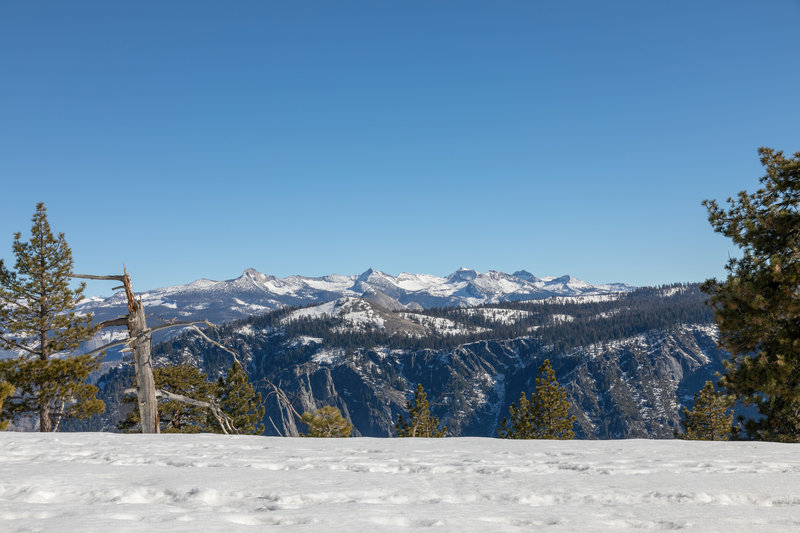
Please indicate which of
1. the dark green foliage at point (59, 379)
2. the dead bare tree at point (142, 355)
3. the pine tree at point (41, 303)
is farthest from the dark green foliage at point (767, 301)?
the pine tree at point (41, 303)

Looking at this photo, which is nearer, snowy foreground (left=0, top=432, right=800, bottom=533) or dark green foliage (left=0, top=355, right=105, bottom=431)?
snowy foreground (left=0, top=432, right=800, bottom=533)

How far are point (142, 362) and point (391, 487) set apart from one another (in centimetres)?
1124

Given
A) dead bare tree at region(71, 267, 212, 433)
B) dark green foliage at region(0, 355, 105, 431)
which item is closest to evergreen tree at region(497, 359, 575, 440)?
dark green foliage at region(0, 355, 105, 431)

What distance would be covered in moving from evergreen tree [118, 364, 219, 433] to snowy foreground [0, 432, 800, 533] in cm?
2958

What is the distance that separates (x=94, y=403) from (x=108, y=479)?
17.6 meters

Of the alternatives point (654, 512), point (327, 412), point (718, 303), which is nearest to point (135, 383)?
point (654, 512)

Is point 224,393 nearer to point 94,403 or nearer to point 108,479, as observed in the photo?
point 94,403

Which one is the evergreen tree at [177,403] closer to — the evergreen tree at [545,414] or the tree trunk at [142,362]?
the tree trunk at [142,362]

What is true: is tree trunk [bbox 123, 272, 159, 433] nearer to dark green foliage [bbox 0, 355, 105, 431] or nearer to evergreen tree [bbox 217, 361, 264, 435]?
dark green foliage [bbox 0, 355, 105, 431]

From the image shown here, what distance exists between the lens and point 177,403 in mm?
33000

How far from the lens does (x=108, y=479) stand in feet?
17.1

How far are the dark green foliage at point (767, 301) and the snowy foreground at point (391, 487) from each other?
23.0ft

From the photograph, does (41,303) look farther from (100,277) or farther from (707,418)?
(707,418)

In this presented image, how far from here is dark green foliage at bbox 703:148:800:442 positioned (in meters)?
13.6
